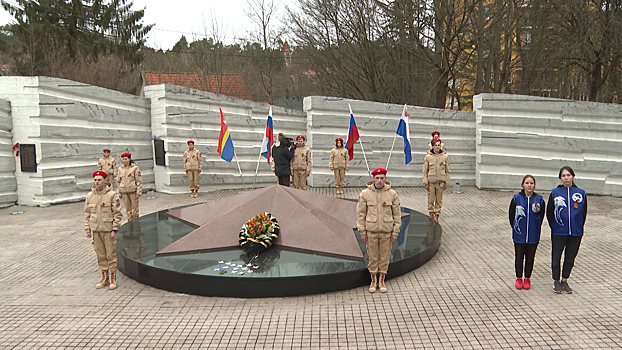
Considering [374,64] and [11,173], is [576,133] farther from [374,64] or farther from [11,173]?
[11,173]

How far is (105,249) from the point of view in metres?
6.24

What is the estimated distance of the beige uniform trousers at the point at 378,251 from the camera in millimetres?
5801

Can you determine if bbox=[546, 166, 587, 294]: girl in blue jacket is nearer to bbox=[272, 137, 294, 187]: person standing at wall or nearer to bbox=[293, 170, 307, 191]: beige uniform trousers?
bbox=[272, 137, 294, 187]: person standing at wall

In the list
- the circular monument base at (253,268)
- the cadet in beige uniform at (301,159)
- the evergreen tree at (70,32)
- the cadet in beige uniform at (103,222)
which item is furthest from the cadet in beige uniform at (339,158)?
the evergreen tree at (70,32)

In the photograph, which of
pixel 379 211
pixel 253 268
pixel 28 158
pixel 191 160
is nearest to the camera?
pixel 379 211

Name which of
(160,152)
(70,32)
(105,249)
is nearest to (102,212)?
(105,249)

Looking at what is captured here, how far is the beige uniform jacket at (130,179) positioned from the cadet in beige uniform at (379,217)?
5264mm

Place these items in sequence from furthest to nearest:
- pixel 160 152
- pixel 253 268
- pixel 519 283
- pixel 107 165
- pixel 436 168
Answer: pixel 160 152 < pixel 107 165 < pixel 436 168 < pixel 253 268 < pixel 519 283

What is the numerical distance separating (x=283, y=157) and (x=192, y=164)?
2825mm

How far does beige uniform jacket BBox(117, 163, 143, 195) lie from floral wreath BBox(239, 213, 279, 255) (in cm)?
321

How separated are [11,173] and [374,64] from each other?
13.5 meters

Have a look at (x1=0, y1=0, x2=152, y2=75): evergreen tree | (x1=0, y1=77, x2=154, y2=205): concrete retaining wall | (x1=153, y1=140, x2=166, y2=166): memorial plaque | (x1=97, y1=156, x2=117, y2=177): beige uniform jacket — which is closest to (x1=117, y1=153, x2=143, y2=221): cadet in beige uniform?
(x1=97, y1=156, x2=117, y2=177): beige uniform jacket

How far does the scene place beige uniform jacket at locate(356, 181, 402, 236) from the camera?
573cm

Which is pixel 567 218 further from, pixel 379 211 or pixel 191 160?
pixel 191 160
